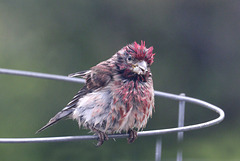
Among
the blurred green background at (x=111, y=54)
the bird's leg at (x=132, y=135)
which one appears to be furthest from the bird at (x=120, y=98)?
the blurred green background at (x=111, y=54)

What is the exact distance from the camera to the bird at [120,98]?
4051 mm

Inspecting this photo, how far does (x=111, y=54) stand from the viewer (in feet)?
24.1

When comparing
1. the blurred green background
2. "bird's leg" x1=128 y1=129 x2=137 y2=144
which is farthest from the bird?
the blurred green background

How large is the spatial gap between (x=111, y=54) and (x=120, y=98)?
3.30 m

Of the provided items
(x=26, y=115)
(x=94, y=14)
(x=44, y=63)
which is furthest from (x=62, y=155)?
(x=94, y=14)

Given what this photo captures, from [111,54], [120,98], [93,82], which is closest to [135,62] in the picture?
[120,98]

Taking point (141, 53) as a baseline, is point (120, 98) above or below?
below

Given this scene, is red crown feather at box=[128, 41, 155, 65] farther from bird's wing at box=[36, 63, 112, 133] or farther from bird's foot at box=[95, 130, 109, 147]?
bird's foot at box=[95, 130, 109, 147]

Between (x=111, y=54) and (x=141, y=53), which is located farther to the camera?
(x=111, y=54)

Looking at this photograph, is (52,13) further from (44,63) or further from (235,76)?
(235,76)

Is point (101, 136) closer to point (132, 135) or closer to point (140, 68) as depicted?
point (132, 135)

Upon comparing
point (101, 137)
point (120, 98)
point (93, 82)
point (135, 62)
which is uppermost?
point (135, 62)

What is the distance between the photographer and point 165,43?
759 centimetres

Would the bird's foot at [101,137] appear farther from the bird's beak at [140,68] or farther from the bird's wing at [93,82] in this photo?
the bird's beak at [140,68]
